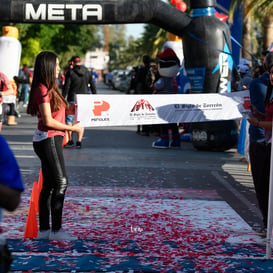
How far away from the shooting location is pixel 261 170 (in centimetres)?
692

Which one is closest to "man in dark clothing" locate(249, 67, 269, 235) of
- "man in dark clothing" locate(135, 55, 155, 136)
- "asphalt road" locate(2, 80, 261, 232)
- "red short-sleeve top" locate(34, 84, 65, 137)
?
"asphalt road" locate(2, 80, 261, 232)

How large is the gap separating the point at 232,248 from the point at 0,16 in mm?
10497

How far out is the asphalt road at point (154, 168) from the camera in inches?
389

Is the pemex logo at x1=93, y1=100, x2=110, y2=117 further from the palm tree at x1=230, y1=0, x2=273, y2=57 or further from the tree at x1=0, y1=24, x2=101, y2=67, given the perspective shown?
the tree at x1=0, y1=24, x2=101, y2=67

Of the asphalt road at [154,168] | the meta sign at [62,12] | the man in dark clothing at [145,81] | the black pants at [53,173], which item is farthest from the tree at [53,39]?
the black pants at [53,173]

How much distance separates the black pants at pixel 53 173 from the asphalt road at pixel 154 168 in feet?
7.31

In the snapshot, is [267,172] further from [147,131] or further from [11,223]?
[147,131]

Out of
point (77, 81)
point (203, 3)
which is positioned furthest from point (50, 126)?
point (203, 3)

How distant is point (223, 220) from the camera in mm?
7676

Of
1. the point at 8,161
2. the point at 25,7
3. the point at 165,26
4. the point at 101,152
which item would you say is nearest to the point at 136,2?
the point at 165,26

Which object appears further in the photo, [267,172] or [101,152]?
[101,152]

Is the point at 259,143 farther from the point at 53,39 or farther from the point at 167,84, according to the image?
the point at 53,39

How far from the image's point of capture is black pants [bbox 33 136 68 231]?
20.6 feet

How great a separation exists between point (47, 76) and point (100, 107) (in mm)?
3132
